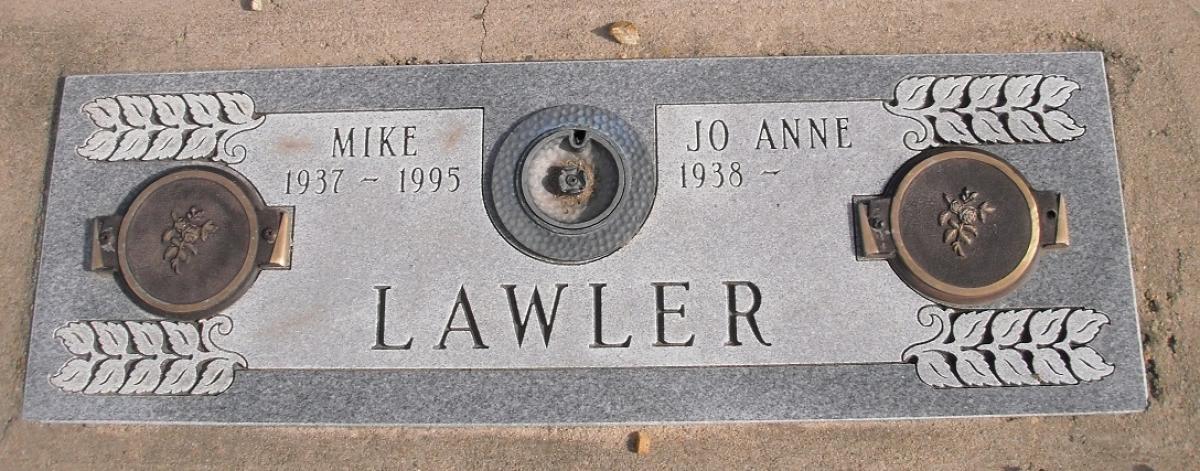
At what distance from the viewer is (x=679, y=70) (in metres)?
3.90

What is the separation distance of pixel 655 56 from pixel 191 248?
293cm

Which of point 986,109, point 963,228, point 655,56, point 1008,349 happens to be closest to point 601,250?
point 655,56

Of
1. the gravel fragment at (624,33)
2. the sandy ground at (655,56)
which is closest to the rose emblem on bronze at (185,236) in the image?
the sandy ground at (655,56)

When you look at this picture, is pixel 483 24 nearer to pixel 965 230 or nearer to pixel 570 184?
pixel 570 184

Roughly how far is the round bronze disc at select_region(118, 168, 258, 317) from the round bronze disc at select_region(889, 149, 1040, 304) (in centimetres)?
370

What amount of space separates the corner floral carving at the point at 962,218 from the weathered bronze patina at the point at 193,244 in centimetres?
373

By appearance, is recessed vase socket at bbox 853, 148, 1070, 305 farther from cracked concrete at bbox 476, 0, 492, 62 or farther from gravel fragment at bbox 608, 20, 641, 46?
cracked concrete at bbox 476, 0, 492, 62

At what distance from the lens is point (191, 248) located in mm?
3703

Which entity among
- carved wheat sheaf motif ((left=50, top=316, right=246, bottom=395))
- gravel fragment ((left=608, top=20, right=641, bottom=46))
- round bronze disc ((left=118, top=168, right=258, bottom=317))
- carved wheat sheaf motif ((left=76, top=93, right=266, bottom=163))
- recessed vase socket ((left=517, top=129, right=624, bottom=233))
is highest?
gravel fragment ((left=608, top=20, right=641, bottom=46))

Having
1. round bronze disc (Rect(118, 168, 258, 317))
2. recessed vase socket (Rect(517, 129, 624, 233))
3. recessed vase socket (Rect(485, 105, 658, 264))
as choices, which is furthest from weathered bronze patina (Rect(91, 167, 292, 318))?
recessed vase socket (Rect(517, 129, 624, 233))

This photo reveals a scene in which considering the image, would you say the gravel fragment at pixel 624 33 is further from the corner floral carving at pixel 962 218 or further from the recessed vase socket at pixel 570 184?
the corner floral carving at pixel 962 218

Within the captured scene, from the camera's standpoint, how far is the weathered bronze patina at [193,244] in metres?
3.69

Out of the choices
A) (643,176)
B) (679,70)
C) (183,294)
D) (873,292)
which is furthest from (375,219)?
(873,292)

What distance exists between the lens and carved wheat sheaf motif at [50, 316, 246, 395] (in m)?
3.68
